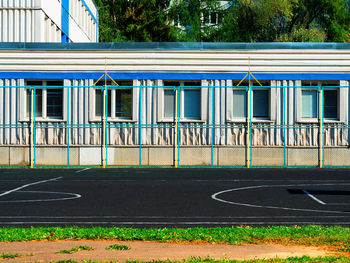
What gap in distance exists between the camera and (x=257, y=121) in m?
28.4

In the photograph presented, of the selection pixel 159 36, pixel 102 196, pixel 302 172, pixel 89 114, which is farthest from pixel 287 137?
pixel 159 36

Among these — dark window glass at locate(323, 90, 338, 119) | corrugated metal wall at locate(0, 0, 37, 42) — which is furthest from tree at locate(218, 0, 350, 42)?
dark window glass at locate(323, 90, 338, 119)

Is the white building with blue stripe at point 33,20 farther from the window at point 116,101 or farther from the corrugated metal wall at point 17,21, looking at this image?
the window at point 116,101

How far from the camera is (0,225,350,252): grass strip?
10367mm

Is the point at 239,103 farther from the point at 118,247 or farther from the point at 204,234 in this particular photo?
the point at 118,247

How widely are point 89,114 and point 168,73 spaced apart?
3524 mm

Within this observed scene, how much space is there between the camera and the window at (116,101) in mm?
28719

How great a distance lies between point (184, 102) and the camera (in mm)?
28750

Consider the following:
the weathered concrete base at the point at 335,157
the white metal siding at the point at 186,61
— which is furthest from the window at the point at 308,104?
the weathered concrete base at the point at 335,157

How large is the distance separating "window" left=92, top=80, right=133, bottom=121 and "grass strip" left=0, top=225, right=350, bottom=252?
1739cm

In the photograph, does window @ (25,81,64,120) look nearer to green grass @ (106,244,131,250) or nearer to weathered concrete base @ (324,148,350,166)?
weathered concrete base @ (324,148,350,166)

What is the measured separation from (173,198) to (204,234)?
Result: 5816mm

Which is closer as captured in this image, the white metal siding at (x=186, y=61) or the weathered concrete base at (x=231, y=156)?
the weathered concrete base at (x=231, y=156)

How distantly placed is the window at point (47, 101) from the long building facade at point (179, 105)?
285 mm
